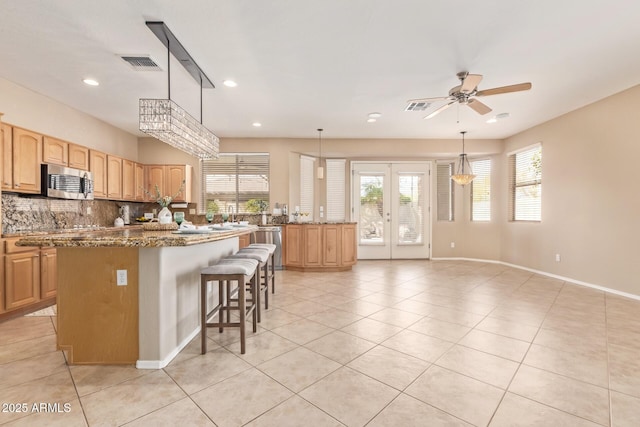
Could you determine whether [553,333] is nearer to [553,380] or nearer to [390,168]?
[553,380]

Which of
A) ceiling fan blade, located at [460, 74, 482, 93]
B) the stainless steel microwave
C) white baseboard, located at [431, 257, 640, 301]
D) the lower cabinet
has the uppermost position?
ceiling fan blade, located at [460, 74, 482, 93]

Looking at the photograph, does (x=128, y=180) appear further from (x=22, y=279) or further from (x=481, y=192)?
(x=481, y=192)

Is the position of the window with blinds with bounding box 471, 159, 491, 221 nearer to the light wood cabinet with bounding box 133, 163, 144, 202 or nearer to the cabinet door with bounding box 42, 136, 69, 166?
the light wood cabinet with bounding box 133, 163, 144, 202

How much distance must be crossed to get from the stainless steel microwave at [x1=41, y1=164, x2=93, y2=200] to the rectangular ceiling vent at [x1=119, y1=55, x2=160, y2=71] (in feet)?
6.59

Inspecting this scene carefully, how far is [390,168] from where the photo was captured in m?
7.09

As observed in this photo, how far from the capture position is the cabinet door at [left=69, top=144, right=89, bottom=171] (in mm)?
4301

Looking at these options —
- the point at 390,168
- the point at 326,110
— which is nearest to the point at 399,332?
the point at 326,110

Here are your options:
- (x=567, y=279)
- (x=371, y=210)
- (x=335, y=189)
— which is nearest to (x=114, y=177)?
(x=335, y=189)

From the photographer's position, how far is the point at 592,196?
4.50m

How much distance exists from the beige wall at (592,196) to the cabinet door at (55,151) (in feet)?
26.5

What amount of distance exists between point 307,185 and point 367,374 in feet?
16.9

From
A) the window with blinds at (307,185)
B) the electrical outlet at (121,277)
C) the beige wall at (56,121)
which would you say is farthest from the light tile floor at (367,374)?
the window with blinds at (307,185)

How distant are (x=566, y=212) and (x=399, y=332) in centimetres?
428

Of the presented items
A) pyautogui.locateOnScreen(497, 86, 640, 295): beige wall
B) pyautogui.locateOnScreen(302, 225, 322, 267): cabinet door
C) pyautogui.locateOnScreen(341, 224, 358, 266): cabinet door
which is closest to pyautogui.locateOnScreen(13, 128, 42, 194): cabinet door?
pyautogui.locateOnScreen(302, 225, 322, 267): cabinet door
